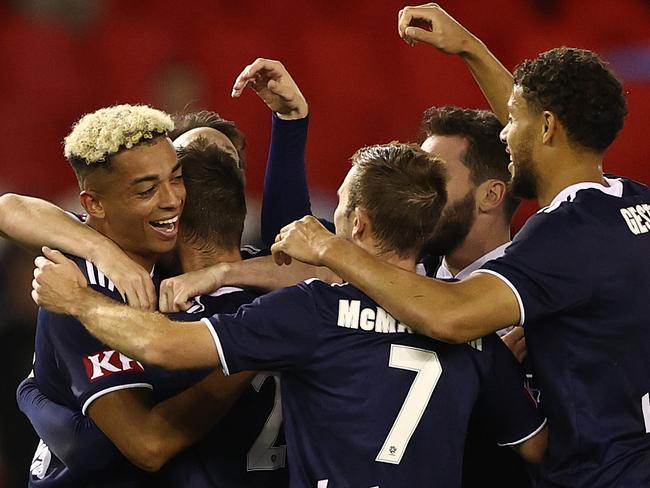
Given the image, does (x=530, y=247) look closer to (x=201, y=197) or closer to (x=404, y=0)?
(x=201, y=197)

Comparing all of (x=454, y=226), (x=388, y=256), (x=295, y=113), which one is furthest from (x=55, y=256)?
(x=454, y=226)

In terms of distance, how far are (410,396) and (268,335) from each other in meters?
0.33

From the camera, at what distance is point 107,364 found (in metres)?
2.32

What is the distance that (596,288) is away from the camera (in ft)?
7.49

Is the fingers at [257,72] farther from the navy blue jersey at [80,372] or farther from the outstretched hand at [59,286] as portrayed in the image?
the outstretched hand at [59,286]

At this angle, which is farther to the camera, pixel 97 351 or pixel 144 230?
pixel 144 230

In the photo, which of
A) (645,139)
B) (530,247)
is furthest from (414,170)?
(645,139)

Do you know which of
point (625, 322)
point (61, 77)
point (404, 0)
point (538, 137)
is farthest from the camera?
point (404, 0)

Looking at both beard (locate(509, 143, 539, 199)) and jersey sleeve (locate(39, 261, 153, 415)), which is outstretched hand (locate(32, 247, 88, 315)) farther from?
beard (locate(509, 143, 539, 199))

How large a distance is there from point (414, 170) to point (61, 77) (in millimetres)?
3504

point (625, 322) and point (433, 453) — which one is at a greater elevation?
Answer: point (625, 322)

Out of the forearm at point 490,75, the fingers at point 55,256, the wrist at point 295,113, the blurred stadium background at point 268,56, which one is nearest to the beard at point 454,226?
the forearm at point 490,75

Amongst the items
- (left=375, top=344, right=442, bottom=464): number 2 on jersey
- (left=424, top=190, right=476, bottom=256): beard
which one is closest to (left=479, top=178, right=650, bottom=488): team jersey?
(left=375, top=344, right=442, bottom=464): number 2 on jersey

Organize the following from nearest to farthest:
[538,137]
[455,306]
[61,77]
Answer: [455,306] < [538,137] < [61,77]
